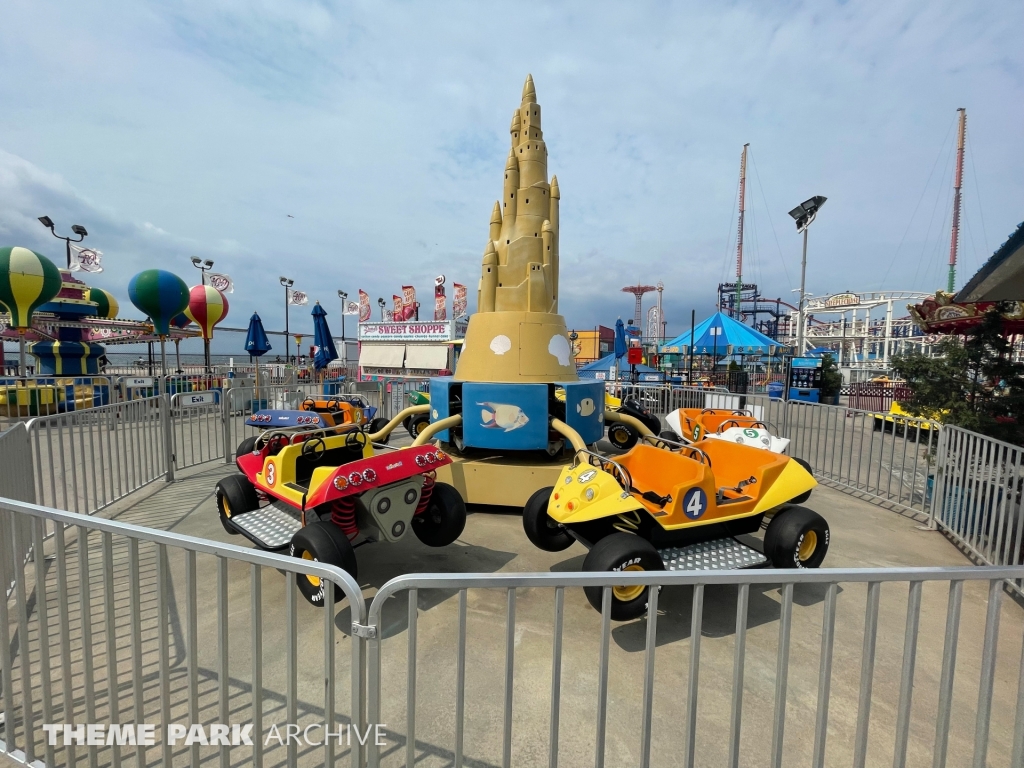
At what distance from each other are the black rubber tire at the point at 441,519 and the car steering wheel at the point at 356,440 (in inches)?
44.9

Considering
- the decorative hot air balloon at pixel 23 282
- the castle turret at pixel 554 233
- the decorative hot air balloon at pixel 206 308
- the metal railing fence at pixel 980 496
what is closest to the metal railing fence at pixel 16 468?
the castle turret at pixel 554 233

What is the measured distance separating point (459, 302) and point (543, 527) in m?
32.0

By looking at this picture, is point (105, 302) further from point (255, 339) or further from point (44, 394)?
point (44, 394)

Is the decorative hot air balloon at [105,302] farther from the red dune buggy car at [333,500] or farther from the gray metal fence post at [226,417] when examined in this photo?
the red dune buggy car at [333,500]

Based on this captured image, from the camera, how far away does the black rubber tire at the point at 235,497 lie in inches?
182

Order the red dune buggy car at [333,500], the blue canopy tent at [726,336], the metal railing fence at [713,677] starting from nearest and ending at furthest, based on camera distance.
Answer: the metal railing fence at [713,677] → the red dune buggy car at [333,500] → the blue canopy tent at [726,336]

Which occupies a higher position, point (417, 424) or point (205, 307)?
point (205, 307)

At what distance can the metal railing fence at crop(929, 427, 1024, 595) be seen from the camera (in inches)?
161

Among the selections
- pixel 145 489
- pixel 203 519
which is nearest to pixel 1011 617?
pixel 203 519

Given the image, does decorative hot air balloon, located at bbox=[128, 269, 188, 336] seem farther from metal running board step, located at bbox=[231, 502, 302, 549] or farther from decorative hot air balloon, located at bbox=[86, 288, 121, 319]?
metal running board step, located at bbox=[231, 502, 302, 549]

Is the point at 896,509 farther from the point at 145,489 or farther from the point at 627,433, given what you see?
the point at 145,489

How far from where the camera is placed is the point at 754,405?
9336mm

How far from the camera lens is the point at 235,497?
15.2 ft

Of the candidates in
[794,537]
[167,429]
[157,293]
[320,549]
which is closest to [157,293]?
[157,293]
